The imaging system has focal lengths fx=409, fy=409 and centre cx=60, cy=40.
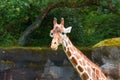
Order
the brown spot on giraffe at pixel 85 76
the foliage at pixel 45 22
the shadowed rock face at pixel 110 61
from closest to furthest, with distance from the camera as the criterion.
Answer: the brown spot on giraffe at pixel 85 76, the shadowed rock face at pixel 110 61, the foliage at pixel 45 22

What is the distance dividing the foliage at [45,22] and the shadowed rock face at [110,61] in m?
2.58

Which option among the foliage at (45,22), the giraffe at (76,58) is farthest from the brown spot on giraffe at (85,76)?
the foliage at (45,22)

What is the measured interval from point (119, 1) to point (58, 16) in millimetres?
2428

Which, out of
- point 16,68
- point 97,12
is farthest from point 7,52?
point 97,12

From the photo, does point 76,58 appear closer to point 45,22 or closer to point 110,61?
point 110,61

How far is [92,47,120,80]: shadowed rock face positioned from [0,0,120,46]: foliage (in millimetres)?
2576

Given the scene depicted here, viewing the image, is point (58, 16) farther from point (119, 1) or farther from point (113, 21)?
point (119, 1)

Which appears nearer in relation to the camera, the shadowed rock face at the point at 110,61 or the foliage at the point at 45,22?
the shadowed rock face at the point at 110,61

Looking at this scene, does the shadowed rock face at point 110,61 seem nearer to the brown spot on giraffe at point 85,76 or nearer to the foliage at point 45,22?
the brown spot on giraffe at point 85,76

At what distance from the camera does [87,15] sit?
40.0ft

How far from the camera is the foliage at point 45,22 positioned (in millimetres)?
10602

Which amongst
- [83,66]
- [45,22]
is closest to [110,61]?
[83,66]

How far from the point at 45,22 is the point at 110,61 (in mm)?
3787

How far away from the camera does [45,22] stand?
442 inches
